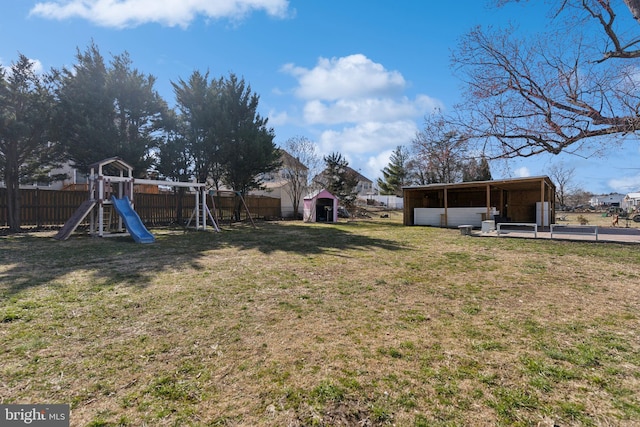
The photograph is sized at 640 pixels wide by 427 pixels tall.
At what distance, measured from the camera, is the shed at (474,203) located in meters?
18.0

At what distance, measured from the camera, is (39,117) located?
1259cm

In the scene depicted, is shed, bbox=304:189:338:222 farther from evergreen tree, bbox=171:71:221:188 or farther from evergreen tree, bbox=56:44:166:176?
evergreen tree, bbox=56:44:166:176

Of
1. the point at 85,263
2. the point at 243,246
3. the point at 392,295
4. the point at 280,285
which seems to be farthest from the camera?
the point at 243,246

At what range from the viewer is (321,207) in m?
24.2

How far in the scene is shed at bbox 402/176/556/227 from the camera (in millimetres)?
18031

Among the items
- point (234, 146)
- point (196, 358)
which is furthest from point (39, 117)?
point (196, 358)

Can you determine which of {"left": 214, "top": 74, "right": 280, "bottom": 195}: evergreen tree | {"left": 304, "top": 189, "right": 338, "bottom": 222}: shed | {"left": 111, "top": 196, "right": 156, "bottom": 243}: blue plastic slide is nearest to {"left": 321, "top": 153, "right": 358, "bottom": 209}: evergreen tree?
{"left": 304, "top": 189, "right": 338, "bottom": 222}: shed

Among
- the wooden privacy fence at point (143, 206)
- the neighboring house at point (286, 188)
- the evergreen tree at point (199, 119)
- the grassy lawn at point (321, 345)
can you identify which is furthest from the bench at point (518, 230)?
the neighboring house at point (286, 188)

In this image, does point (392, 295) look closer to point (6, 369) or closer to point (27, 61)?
point (6, 369)

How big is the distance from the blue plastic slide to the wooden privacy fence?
17.6ft

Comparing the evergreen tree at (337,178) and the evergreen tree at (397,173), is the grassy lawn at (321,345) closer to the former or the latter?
the evergreen tree at (337,178)

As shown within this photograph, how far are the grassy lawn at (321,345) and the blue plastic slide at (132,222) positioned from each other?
13.0 feet

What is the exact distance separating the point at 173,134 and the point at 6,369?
18239 millimetres

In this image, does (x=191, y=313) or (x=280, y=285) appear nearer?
(x=191, y=313)
